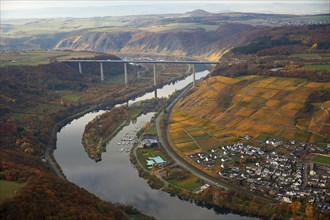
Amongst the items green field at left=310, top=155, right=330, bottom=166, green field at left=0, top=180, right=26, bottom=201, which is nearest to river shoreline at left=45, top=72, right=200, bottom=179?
green field at left=0, top=180, right=26, bottom=201

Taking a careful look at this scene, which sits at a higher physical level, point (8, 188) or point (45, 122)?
point (8, 188)

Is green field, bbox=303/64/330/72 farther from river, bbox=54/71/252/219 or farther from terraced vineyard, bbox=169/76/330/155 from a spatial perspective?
river, bbox=54/71/252/219

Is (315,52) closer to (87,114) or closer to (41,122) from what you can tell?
(87,114)

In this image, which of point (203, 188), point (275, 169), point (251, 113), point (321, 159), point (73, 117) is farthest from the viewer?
point (73, 117)

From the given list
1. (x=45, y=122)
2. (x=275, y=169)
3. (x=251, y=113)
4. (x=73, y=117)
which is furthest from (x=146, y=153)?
(x=73, y=117)

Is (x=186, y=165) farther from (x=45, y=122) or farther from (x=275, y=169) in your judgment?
A: (x=45, y=122)

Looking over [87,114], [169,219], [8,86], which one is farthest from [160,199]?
[8,86]
